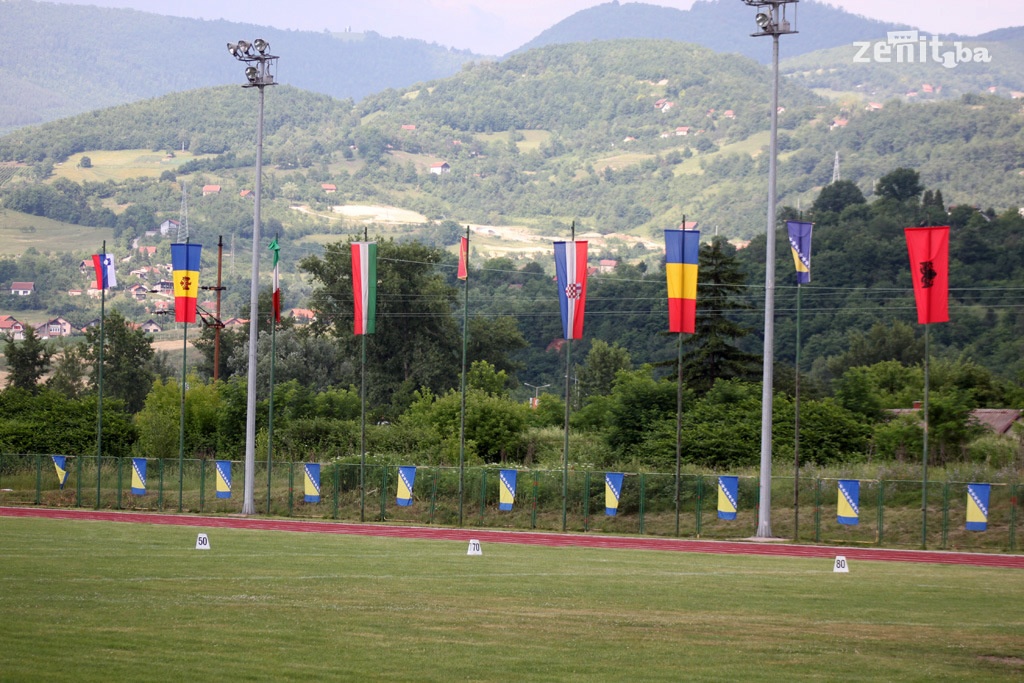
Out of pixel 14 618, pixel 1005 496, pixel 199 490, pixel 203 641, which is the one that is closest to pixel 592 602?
pixel 203 641

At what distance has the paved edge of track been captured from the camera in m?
34.3

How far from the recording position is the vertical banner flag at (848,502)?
37469mm

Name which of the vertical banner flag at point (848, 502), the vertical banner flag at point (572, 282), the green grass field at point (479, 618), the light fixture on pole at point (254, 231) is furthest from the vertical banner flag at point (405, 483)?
the green grass field at point (479, 618)

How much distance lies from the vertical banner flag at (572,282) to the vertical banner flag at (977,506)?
476 inches

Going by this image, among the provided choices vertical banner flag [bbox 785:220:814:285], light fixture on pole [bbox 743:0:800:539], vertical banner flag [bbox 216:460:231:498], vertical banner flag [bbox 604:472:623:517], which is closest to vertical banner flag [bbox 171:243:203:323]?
vertical banner flag [bbox 216:460:231:498]

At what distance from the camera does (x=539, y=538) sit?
39.0 m

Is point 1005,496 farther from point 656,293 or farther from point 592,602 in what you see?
point 656,293

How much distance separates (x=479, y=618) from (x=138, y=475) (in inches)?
1322

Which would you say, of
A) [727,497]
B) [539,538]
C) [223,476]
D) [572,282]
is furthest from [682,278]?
[223,476]

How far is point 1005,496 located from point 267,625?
2862cm

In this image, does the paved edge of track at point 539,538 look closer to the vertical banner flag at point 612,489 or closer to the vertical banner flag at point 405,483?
the vertical banner flag at point 612,489

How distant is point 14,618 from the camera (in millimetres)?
17156

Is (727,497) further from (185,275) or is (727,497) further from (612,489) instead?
(185,275)

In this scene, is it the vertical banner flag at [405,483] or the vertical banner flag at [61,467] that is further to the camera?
the vertical banner flag at [61,467]
